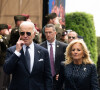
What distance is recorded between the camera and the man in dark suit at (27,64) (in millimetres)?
6641

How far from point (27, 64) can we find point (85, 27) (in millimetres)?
18494

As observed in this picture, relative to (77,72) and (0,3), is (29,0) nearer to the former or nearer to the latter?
(0,3)

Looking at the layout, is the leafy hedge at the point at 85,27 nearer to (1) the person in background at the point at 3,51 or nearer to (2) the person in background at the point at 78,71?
(1) the person in background at the point at 3,51

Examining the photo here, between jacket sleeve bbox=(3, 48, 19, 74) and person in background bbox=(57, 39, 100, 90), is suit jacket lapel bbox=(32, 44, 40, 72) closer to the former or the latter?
jacket sleeve bbox=(3, 48, 19, 74)

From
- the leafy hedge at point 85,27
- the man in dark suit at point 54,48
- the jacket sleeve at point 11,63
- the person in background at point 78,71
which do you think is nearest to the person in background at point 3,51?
the man in dark suit at point 54,48

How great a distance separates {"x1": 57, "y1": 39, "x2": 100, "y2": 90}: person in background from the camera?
23.7 ft

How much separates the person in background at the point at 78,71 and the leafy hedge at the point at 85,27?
17244mm

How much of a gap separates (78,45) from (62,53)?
94.4 inches

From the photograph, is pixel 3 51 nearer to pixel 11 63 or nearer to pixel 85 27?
pixel 11 63

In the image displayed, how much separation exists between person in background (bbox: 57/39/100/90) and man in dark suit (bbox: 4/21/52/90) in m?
0.61

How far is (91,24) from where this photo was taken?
25.3 m

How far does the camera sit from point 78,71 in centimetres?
733

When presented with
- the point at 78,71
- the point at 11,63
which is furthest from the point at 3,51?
the point at 11,63

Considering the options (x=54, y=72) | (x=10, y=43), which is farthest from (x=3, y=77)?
(x=54, y=72)
